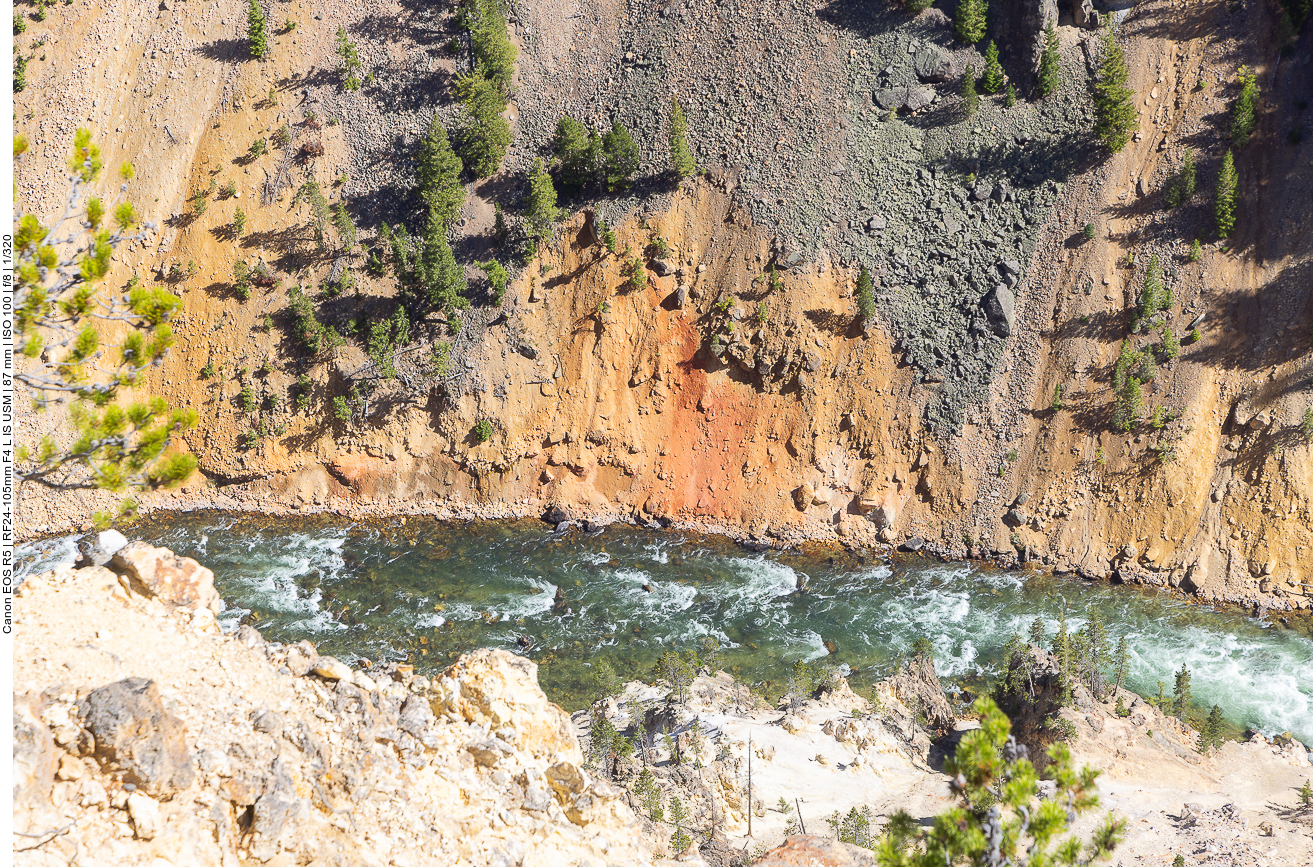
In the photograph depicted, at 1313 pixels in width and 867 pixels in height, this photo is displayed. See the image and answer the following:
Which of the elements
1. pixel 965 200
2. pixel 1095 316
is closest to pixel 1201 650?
pixel 1095 316

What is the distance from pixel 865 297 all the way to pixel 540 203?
57.4 ft

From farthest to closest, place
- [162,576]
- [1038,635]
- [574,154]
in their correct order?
1. [574,154]
2. [1038,635]
3. [162,576]

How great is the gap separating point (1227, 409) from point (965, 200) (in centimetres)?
1617

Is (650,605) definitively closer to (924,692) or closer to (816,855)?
(924,692)

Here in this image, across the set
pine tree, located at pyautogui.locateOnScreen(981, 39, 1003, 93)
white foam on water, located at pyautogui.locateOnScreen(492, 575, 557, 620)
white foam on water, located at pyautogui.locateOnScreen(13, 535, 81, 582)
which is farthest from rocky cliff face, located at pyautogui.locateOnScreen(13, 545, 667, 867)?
pine tree, located at pyautogui.locateOnScreen(981, 39, 1003, 93)

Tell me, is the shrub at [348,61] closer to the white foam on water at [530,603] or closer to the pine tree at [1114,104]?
the white foam on water at [530,603]

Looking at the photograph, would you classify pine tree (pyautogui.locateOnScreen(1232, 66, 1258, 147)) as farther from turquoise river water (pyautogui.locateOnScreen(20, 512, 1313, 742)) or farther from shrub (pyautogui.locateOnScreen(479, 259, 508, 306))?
shrub (pyautogui.locateOnScreen(479, 259, 508, 306))

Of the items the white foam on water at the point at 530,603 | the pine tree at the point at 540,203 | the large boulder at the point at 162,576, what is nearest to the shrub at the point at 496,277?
the pine tree at the point at 540,203

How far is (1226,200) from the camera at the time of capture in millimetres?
41156

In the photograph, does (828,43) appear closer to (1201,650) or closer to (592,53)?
(592,53)

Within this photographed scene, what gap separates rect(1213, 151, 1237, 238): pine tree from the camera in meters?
40.9

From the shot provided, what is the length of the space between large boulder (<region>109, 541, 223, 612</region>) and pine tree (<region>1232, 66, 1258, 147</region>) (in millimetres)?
48200

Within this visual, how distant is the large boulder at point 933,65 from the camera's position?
4794cm

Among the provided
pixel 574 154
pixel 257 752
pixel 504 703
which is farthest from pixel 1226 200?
pixel 257 752
